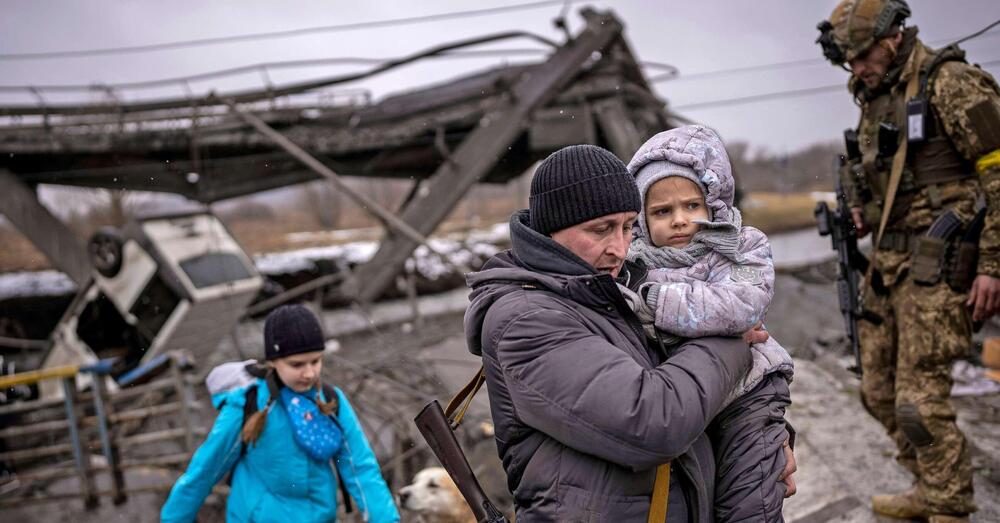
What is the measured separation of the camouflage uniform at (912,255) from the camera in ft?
8.10

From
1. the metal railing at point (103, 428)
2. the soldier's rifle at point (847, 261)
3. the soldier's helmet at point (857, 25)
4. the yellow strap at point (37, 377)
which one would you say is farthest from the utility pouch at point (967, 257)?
the yellow strap at point (37, 377)

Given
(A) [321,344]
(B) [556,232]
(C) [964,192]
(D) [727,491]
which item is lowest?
(A) [321,344]

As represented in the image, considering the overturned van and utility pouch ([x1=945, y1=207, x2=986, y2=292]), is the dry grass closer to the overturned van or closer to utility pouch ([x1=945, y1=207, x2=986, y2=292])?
utility pouch ([x1=945, y1=207, x2=986, y2=292])

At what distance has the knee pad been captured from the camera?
2.58 m

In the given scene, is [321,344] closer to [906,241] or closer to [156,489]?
[906,241]

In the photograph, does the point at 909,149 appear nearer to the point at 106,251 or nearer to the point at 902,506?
the point at 902,506

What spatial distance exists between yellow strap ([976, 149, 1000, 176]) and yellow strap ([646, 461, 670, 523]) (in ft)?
7.13

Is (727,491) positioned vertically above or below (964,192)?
below

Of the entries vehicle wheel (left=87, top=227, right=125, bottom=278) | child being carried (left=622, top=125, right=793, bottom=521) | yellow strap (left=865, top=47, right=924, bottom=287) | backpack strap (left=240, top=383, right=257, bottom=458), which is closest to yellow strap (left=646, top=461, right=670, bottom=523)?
child being carried (left=622, top=125, right=793, bottom=521)

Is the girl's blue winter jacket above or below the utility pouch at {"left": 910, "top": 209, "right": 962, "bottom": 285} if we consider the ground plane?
below

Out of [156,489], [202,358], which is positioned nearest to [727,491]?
[156,489]

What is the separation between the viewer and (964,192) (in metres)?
2.64

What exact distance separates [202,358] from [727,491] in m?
7.89

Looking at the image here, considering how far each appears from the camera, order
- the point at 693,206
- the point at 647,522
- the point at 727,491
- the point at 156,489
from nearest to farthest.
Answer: the point at 647,522 < the point at 727,491 < the point at 693,206 < the point at 156,489
